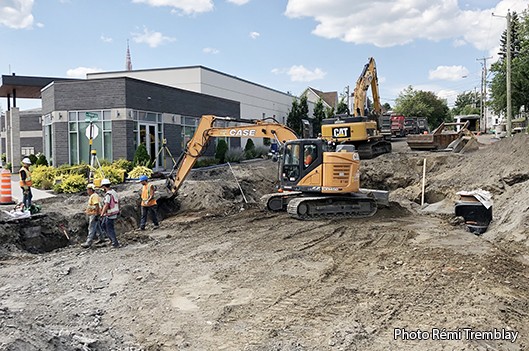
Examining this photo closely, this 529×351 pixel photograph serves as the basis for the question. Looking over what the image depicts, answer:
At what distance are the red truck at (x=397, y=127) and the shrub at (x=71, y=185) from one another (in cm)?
3444

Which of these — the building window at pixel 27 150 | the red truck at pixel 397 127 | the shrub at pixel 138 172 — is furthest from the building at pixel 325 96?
the shrub at pixel 138 172

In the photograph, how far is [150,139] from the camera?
25.2 meters

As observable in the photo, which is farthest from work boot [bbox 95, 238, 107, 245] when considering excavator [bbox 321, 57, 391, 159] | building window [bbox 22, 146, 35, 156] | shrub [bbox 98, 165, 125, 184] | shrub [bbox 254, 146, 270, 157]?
building window [bbox 22, 146, 35, 156]

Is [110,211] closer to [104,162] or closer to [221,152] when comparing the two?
[104,162]

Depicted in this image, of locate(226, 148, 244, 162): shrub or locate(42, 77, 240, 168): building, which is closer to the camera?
locate(42, 77, 240, 168): building

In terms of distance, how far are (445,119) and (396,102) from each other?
877 cm

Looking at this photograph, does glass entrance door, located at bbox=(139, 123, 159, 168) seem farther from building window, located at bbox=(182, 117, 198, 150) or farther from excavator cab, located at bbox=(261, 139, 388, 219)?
excavator cab, located at bbox=(261, 139, 388, 219)

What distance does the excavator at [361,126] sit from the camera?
2327cm

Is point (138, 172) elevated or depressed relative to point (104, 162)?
depressed

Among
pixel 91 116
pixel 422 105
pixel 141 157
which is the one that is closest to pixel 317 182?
pixel 141 157

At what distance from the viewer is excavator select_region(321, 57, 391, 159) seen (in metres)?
23.3

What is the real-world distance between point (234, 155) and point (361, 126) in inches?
369

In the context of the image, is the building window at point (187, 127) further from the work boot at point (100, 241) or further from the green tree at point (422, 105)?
the green tree at point (422, 105)

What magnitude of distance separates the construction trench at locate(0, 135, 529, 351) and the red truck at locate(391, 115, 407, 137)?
30632 millimetres
